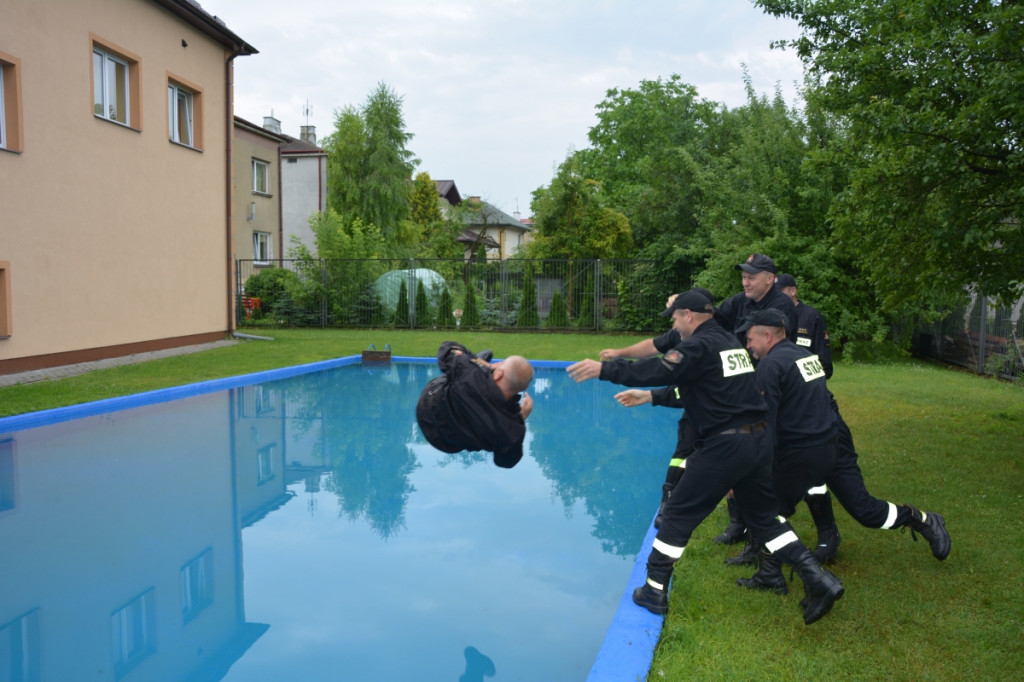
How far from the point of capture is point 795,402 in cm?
480

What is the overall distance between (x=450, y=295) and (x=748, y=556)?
864 inches

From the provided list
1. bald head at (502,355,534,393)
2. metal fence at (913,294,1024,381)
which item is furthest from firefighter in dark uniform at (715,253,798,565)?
metal fence at (913,294,1024,381)

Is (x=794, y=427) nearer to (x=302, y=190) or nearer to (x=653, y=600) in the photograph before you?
(x=653, y=600)

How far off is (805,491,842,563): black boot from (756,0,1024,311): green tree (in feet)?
8.00

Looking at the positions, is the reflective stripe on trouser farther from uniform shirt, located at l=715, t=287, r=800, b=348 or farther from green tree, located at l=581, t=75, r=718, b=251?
green tree, located at l=581, t=75, r=718, b=251

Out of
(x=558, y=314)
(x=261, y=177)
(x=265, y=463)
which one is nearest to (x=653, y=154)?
(x=558, y=314)

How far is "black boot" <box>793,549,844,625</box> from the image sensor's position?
160 inches

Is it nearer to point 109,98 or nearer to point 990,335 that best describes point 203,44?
point 109,98

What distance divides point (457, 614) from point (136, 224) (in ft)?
47.1

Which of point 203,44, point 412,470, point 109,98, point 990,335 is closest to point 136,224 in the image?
point 109,98

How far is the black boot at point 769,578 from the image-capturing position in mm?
4621

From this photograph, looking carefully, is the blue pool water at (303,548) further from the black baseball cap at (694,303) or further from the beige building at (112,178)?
the beige building at (112,178)

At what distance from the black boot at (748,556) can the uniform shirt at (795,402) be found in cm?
78

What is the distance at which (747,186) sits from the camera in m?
19.5
